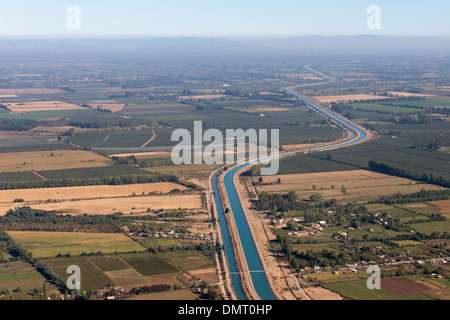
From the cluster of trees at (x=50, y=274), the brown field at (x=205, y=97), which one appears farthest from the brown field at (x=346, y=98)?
the cluster of trees at (x=50, y=274)

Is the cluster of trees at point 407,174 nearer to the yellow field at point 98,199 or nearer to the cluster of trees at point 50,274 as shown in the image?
the yellow field at point 98,199

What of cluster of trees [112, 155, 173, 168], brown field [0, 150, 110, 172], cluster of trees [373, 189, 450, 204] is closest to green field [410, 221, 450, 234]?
cluster of trees [373, 189, 450, 204]

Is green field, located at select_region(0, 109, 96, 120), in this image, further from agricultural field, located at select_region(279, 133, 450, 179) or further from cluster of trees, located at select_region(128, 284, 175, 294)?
cluster of trees, located at select_region(128, 284, 175, 294)

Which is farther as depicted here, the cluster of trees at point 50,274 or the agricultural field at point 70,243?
the agricultural field at point 70,243

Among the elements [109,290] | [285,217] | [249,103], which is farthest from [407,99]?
[109,290]

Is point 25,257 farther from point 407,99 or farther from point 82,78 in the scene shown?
point 82,78

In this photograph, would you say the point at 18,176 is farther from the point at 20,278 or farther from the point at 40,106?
the point at 40,106
